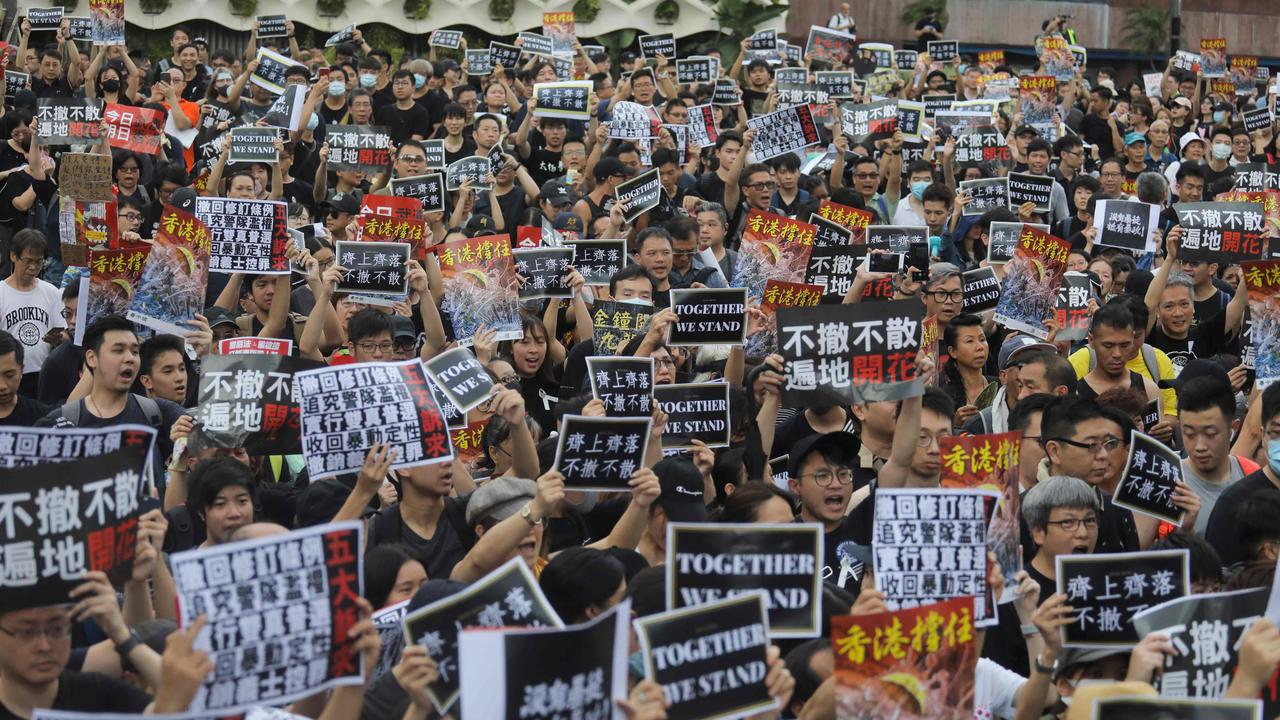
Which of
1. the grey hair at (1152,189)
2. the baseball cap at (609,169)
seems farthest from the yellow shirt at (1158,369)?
the baseball cap at (609,169)

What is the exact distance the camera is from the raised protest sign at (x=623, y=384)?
314 inches

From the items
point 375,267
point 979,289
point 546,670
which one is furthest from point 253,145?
point 546,670

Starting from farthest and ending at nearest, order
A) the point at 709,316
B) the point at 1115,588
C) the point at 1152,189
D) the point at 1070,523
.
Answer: the point at 1152,189 < the point at 709,316 < the point at 1070,523 < the point at 1115,588

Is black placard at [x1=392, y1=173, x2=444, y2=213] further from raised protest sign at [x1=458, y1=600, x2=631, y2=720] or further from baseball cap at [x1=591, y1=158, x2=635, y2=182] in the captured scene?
raised protest sign at [x1=458, y1=600, x2=631, y2=720]

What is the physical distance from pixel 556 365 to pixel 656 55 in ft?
36.5

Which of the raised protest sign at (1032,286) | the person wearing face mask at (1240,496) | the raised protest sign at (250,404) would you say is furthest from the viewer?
the raised protest sign at (1032,286)

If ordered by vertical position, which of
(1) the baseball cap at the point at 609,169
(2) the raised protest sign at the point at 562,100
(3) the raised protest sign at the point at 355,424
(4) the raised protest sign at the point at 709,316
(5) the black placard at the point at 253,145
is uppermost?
(2) the raised protest sign at the point at 562,100

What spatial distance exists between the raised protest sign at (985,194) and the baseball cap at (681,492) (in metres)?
7.86

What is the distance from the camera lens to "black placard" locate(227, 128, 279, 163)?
13.0 meters

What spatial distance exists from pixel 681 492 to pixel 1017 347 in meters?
3.82

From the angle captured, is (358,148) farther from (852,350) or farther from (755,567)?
(755,567)

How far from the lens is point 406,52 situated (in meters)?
26.3

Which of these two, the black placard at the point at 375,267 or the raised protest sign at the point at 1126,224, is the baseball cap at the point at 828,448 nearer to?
the black placard at the point at 375,267

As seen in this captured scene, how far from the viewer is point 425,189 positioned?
12250mm
